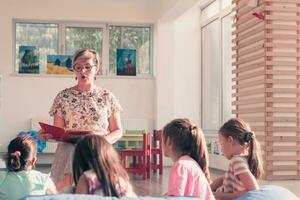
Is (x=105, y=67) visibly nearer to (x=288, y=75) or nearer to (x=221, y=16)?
(x=221, y=16)

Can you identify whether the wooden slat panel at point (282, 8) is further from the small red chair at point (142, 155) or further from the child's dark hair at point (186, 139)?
the child's dark hair at point (186, 139)

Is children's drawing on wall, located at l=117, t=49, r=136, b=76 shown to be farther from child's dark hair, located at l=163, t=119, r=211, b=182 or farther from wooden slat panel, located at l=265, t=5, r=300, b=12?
child's dark hair, located at l=163, t=119, r=211, b=182

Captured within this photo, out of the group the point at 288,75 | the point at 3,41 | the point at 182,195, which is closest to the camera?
the point at 182,195

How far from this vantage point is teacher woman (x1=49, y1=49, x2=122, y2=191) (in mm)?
3264

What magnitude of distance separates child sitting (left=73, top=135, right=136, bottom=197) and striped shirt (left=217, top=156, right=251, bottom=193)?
3.24 ft

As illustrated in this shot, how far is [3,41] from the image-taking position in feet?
35.9

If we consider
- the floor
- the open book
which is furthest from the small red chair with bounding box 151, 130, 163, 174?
the open book

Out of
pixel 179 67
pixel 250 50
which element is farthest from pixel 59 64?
pixel 250 50

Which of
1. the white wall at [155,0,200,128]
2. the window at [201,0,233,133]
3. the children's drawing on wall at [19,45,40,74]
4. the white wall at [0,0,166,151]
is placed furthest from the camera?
the white wall at [155,0,200,128]

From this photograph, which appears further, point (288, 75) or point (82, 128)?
point (288, 75)

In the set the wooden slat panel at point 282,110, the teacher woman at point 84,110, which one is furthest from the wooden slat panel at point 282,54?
the teacher woman at point 84,110

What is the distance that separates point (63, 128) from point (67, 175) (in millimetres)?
297

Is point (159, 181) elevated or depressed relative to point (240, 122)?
depressed

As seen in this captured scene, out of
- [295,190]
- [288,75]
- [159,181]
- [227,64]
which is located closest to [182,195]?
[295,190]
